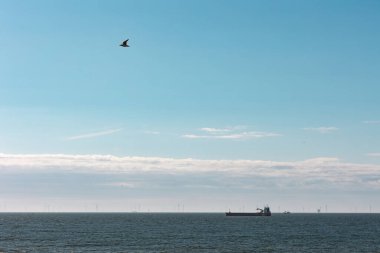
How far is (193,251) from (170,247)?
31.1ft

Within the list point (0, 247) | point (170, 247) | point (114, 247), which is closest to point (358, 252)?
point (170, 247)

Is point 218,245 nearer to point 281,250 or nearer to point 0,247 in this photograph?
point 281,250

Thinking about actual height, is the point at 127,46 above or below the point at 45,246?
above

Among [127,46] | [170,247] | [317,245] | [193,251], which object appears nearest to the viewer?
[127,46]

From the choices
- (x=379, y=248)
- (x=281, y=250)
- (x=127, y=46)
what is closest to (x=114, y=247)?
(x=281, y=250)

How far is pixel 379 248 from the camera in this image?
114188 mm

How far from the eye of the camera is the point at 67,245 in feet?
385

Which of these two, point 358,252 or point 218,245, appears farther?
point 218,245

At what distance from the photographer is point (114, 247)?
112188mm

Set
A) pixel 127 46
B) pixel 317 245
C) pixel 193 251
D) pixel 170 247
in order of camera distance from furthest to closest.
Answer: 1. pixel 317 245
2. pixel 170 247
3. pixel 193 251
4. pixel 127 46

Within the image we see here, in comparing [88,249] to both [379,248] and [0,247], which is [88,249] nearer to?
[0,247]

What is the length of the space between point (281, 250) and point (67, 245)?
43.5m

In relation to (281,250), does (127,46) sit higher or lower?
higher

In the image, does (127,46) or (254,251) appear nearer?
(127,46)
